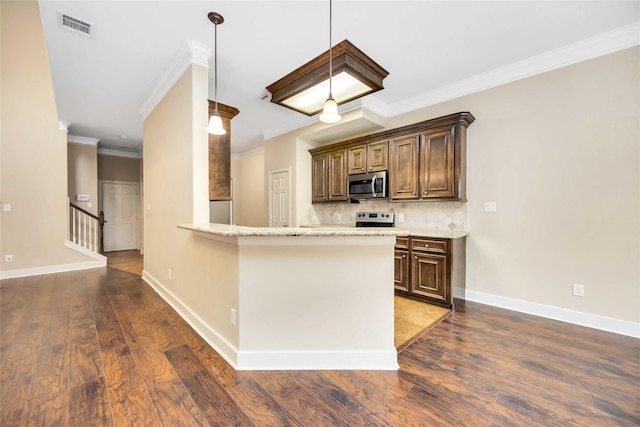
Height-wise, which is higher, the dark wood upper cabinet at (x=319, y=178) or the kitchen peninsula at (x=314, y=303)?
the dark wood upper cabinet at (x=319, y=178)

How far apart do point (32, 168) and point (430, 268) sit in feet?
23.0

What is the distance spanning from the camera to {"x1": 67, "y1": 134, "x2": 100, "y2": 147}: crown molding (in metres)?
5.93

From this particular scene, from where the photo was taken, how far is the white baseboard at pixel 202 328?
2108 millimetres

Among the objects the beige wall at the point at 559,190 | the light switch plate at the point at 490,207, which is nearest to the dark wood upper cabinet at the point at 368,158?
the beige wall at the point at 559,190

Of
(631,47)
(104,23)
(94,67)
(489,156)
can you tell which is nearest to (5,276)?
(94,67)

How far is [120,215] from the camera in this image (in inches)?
286

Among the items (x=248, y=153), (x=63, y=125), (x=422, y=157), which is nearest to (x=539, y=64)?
(x=422, y=157)

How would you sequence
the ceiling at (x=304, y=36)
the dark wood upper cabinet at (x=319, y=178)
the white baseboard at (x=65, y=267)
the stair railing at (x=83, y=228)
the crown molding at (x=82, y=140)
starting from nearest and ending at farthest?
the ceiling at (x=304, y=36)
the white baseboard at (x=65, y=267)
the dark wood upper cabinet at (x=319, y=178)
the stair railing at (x=83, y=228)
the crown molding at (x=82, y=140)

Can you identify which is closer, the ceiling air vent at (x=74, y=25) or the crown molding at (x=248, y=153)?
the ceiling air vent at (x=74, y=25)

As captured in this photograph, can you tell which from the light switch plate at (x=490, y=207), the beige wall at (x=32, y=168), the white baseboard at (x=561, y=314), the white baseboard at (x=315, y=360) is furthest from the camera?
the beige wall at (x=32, y=168)

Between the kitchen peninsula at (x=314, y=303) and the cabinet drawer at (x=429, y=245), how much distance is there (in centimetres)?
151

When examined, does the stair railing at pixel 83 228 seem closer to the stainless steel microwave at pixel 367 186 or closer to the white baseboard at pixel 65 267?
the white baseboard at pixel 65 267

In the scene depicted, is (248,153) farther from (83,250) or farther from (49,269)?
(49,269)

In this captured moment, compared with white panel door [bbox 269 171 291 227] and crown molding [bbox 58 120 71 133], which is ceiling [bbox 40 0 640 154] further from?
white panel door [bbox 269 171 291 227]
